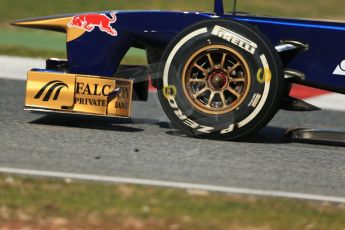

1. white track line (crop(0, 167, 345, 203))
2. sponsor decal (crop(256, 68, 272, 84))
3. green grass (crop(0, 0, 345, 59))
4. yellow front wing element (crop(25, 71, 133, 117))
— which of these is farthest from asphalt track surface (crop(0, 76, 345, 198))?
green grass (crop(0, 0, 345, 59))

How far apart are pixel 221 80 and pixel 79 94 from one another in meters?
1.20

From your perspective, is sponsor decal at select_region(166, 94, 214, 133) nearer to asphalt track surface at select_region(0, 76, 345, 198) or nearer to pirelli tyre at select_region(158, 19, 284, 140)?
pirelli tyre at select_region(158, 19, 284, 140)

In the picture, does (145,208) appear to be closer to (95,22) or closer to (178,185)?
(178,185)

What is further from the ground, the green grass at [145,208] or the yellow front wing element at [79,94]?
the yellow front wing element at [79,94]

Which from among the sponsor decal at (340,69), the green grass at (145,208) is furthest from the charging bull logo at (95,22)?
the green grass at (145,208)

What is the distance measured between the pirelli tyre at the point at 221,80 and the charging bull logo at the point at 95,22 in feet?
1.86

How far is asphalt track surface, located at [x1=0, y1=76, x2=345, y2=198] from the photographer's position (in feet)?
16.8

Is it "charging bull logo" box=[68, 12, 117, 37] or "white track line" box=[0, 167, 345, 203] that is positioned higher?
"charging bull logo" box=[68, 12, 117, 37]

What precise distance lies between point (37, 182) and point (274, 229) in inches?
59.6

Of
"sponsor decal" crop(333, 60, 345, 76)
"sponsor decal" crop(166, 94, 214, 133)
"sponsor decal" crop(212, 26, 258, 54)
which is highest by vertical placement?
"sponsor decal" crop(212, 26, 258, 54)

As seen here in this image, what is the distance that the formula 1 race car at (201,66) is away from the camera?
610cm

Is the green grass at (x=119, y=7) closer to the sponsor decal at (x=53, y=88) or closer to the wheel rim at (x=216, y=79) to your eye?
the sponsor decal at (x=53, y=88)

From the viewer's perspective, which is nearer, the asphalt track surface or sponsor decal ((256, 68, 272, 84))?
the asphalt track surface

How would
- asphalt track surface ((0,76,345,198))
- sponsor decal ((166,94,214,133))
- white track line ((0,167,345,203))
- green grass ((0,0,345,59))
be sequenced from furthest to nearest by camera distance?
green grass ((0,0,345,59)) < sponsor decal ((166,94,214,133)) < asphalt track surface ((0,76,345,198)) < white track line ((0,167,345,203))
